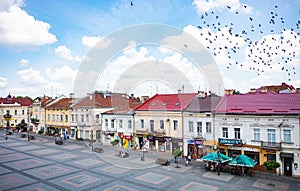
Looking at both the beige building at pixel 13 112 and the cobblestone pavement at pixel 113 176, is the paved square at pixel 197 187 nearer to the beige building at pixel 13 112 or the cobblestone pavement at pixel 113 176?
the cobblestone pavement at pixel 113 176

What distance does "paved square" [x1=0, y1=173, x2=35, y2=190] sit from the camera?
19297 mm

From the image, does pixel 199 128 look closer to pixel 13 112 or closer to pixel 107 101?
pixel 107 101

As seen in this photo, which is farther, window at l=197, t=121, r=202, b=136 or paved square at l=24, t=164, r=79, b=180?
window at l=197, t=121, r=202, b=136


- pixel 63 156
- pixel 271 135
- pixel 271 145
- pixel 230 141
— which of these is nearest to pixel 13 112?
pixel 63 156

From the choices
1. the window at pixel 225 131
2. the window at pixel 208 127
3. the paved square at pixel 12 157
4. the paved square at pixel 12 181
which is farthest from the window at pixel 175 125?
the paved square at pixel 12 157

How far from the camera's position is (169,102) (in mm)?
33344

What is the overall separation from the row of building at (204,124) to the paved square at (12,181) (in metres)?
14.6

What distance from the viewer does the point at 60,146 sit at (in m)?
38.5

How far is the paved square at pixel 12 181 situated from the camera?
1930 cm

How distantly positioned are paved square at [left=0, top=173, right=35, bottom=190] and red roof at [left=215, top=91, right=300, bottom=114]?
20.9 metres

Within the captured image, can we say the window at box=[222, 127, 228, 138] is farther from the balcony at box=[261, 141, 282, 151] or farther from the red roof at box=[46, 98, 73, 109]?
the red roof at box=[46, 98, 73, 109]

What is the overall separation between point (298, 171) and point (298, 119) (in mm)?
4876

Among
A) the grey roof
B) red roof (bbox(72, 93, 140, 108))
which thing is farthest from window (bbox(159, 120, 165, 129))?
red roof (bbox(72, 93, 140, 108))

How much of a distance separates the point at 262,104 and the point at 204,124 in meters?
6.80
